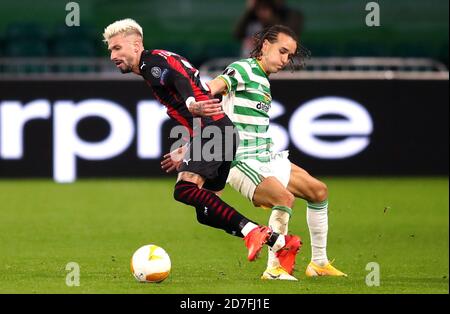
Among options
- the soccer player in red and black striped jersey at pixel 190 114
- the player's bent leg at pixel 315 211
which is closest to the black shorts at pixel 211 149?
the soccer player in red and black striped jersey at pixel 190 114

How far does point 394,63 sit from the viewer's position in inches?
593

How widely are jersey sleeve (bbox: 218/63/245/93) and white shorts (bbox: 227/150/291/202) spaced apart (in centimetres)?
46

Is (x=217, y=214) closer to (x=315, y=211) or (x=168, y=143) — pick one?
(x=315, y=211)

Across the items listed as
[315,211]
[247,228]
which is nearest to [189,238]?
[315,211]

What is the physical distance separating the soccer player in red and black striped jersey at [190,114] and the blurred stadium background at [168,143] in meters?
0.36

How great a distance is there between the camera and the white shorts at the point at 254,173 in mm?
7543

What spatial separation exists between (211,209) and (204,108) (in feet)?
2.03

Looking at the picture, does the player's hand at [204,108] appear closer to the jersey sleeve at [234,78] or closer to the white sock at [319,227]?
the jersey sleeve at [234,78]

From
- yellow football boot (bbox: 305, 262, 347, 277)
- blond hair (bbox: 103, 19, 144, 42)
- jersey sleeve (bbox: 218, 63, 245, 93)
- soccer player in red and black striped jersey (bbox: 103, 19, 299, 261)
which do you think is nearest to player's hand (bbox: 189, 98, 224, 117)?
soccer player in red and black striped jersey (bbox: 103, 19, 299, 261)

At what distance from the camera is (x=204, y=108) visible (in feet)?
23.0

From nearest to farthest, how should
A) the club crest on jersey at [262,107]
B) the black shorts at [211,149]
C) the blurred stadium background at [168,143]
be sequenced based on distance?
the black shorts at [211,149] < the club crest on jersey at [262,107] < the blurred stadium background at [168,143]

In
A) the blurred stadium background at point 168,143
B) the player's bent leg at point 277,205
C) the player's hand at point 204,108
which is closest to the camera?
the player's hand at point 204,108

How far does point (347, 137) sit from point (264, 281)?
716 cm

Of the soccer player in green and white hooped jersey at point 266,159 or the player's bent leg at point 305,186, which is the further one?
the player's bent leg at point 305,186
